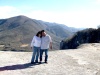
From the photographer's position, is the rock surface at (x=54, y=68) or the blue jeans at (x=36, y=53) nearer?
the rock surface at (x=54, y=68)

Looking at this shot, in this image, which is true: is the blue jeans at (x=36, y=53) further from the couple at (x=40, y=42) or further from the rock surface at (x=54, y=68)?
the rock surface at (x=54, y=68)

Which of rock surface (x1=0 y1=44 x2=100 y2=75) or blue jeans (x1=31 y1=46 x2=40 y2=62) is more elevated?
blue jeans (x1=31 y1=46 x2=40 y2=62)

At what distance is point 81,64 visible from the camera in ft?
60.5

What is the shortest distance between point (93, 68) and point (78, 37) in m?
73.7

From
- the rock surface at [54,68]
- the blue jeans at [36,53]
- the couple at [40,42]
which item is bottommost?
the rock surface at [54,68]

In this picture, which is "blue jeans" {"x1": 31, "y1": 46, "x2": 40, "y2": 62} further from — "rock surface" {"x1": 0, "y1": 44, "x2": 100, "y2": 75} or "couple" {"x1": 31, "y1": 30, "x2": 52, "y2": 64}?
"rock surface" {"x1": 0, "y1": 44, "x2": 100, "y2": 75}

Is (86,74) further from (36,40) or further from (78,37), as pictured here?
(78,37)

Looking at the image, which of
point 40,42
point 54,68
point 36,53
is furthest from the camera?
point 36,53

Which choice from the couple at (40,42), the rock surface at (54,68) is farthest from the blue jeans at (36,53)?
the rock surface at (54,68)

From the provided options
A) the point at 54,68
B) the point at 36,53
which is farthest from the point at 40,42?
the point at 54,68

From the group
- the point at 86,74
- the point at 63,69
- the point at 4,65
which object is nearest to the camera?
the point at 86,74

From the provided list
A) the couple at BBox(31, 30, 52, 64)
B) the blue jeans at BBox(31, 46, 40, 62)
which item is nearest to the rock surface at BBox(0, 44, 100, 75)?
the blue jeans at BBox(31, 46, 40, 62)

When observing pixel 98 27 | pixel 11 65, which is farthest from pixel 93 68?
pixel 98 27

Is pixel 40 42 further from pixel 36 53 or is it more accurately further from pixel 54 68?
pixel 54 68
